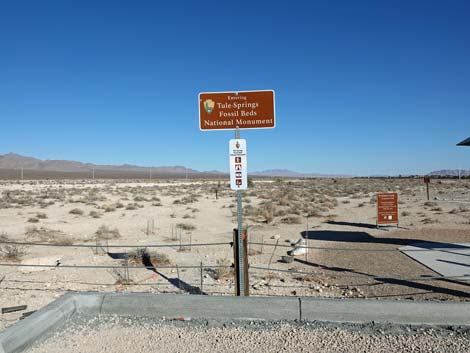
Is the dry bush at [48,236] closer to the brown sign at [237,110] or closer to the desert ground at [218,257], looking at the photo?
the desert ground at [218,257]

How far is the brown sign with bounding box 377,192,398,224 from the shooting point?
14812 millimetres

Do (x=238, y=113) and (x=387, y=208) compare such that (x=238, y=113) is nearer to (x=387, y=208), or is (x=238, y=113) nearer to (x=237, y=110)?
(x=237, y=110)

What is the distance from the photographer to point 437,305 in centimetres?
445

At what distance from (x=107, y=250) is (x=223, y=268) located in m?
4.58

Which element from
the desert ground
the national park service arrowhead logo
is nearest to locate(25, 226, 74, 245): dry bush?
the desert ground

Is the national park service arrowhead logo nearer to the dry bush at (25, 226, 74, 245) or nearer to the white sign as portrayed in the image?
the white sign

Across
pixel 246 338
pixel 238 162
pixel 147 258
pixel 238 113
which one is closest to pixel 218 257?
pixel 147 258

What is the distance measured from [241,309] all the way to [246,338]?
49 cm

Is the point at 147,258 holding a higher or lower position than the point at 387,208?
lower

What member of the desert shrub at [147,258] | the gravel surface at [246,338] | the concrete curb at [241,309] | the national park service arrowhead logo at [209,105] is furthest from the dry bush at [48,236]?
the national park service arrowhead logo at [209,105]

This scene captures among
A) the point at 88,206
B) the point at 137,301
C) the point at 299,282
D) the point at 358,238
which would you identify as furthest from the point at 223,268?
the point at 88,206

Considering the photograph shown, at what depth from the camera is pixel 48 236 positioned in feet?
46.9

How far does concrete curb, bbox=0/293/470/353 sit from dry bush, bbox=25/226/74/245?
9097 millimetres

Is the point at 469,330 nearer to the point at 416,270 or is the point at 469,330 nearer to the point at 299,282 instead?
the point at 299,282
